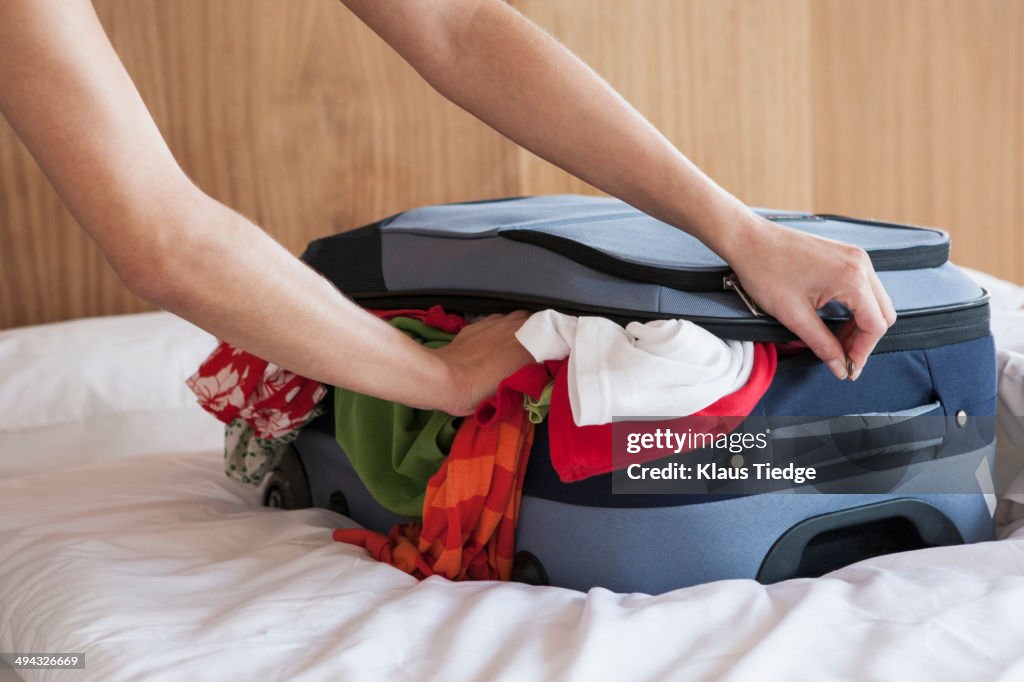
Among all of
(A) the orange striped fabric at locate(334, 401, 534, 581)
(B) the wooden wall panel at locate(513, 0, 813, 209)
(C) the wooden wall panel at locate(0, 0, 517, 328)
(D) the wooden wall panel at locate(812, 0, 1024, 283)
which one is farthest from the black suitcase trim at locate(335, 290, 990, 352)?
(D) the wooden wall panel at locate(812, 0, 1024, 283)

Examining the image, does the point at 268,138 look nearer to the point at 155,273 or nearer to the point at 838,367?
the point at 155,273

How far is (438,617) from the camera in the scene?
0.72 m

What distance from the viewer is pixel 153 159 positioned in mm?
687

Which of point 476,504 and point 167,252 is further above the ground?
point 167,252

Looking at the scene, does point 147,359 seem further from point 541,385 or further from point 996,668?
point 996,668

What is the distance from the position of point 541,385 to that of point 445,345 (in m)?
0.13

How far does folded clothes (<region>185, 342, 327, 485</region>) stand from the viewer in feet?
3.19

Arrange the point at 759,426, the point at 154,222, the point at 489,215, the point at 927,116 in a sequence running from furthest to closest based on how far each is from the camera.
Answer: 1. the point at 927,116
2. the point at 489,215
3. the point at 759,426
4. the point at 154,222

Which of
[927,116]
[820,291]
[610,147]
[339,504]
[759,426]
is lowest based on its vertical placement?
[339,504]

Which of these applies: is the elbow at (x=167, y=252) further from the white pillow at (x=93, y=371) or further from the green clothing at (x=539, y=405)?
the white pillow at (x=93, y=371)

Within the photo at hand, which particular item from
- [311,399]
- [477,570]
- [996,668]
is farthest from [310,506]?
[996,668]

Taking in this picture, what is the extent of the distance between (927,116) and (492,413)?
7.23ft

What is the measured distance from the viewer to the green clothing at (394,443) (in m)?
0.87

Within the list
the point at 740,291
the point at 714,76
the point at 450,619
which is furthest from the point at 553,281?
the point at 714,76
